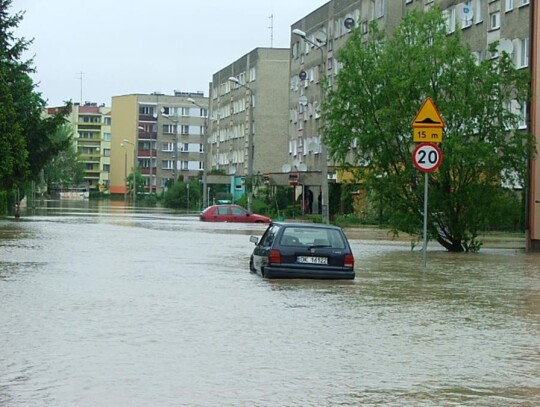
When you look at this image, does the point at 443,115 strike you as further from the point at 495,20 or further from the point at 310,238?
the point at 495,20

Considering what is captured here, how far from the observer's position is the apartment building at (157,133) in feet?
578

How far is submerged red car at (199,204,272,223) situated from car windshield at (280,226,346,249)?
146 feet

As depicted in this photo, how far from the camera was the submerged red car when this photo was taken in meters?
68.1

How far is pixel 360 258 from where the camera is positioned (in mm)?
32031

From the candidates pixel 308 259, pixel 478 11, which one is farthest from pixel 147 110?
pixel 308 259

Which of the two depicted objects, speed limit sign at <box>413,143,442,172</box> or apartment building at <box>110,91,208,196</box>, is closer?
speed limit sign at <box>413,143,442,172</box>

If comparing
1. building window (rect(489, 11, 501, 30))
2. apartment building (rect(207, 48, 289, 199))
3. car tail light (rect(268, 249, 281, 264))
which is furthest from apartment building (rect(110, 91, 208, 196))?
car tail light (rect(268, 249, 281, 264))

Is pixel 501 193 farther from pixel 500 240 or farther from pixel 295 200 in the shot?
pixel 295 200

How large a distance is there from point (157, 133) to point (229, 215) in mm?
113611

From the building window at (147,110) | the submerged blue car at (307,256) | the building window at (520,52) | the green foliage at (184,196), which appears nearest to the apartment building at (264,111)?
the green foliage at (184,196)

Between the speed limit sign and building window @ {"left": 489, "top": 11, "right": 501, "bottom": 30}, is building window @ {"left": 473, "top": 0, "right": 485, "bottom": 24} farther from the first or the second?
the speed limit sign

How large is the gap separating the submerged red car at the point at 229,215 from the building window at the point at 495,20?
18.8 m

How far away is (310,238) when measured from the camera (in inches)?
906

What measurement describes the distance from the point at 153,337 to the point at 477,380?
4.21 m
